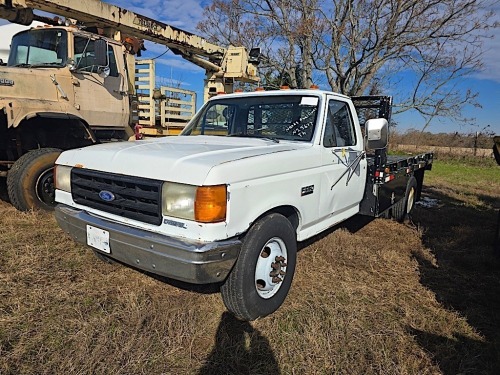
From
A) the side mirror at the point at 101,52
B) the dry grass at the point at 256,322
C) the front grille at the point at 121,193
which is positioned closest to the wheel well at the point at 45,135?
the side mirror at the point at 101,52

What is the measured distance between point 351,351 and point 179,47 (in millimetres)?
7110

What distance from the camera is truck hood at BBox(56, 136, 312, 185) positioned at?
91.7 inches

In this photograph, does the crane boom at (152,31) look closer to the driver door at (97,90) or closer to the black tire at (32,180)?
the driver door at (97,90)

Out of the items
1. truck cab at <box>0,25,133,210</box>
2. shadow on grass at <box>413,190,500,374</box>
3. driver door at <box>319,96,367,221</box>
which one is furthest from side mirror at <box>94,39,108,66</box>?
shadow on grass at <box>413,190,500,374</box>

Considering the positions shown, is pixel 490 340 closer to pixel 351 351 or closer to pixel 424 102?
pixel 351 351

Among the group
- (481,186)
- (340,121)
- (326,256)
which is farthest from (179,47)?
(481,186)

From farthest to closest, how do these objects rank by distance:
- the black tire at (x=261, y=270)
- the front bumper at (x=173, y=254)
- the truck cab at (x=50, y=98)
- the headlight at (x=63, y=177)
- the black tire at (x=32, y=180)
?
1. the truck cab at (x=50, y=98)
2. the black tire at (x=32, y=180)
3. the headlight at (x=63, y=177)
4. the black tire at (x=261, y=270)
5. the front bumper at (x=173, y=254)

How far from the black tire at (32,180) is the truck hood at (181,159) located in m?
2.14

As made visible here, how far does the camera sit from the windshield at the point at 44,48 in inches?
217

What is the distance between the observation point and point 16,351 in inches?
89.2

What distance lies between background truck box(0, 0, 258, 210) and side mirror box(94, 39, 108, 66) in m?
0.02

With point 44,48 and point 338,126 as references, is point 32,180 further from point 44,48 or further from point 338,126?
point 338,126

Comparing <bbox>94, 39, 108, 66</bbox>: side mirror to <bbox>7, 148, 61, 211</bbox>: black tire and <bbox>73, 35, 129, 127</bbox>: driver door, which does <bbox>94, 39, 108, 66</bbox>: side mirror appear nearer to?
<bbox>73, 35, 129, 127</bbox>: driver door

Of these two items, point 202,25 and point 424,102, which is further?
point 202,25
